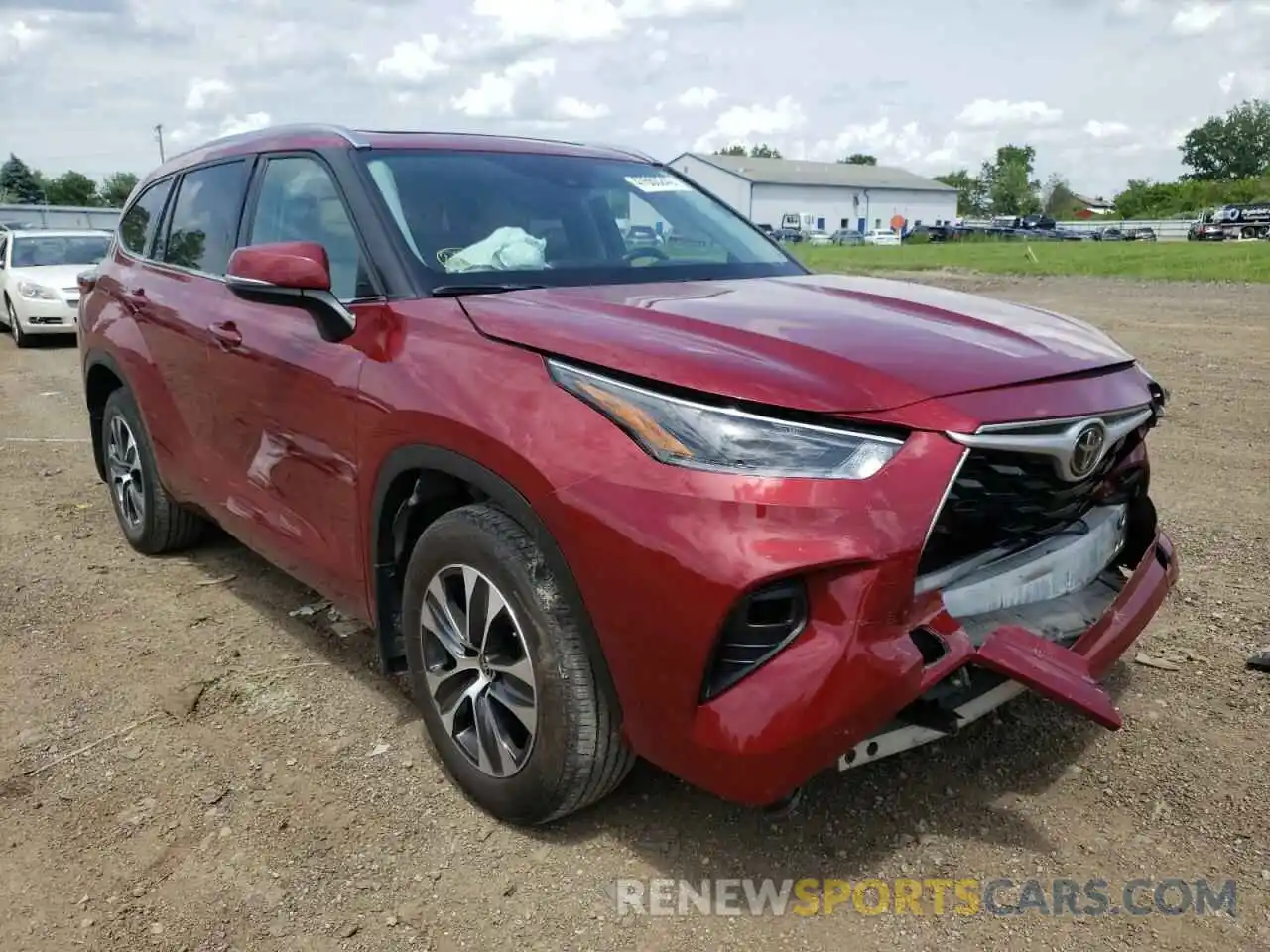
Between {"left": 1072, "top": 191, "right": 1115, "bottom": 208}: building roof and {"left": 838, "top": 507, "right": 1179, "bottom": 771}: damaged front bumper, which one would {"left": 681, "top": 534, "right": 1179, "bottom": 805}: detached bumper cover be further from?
{"left": 1072, "top": 191, "right": 1115, "bottom": 208}: building roof

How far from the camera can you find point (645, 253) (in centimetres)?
348

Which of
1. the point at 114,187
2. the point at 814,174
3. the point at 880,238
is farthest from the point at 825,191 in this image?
the point at 114,187

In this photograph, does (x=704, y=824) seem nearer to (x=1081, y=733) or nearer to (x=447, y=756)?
(x=447, y=756)

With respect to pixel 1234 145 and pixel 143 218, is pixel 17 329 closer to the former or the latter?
pixel 143 218

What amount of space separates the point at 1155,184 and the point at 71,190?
334ft

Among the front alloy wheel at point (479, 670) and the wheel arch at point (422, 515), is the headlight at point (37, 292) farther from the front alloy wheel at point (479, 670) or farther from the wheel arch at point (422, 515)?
the front alloy wheel at point (479, 670)

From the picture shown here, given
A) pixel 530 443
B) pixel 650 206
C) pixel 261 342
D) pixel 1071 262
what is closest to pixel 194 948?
pixel 530 443

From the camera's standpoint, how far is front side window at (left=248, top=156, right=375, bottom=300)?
10.0ft

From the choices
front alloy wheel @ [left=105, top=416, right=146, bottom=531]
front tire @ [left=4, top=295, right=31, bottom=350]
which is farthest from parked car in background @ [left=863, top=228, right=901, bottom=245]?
front alloy wheel @ [left=105, top=416, right=146, bottom=531]

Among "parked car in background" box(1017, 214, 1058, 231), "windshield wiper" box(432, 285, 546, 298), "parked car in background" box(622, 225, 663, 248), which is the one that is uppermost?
"parked car in background" box(1017, 214, 1058, 231)

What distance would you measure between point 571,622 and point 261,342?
1.64 metres

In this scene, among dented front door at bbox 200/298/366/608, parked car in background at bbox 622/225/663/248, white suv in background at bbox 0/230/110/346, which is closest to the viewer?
dented front door at bbox 200/298/366/608

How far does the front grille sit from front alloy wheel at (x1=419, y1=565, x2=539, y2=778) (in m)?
1.00

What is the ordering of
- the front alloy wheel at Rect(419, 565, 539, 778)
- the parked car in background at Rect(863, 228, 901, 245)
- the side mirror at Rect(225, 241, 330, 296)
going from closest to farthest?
the front alloy wheel at Rect(419, 565, 539, 778) → the side mirror at Rect(225, 241, 330, 296) → the parked car in background at Rect(863, 228, 901, 245)
